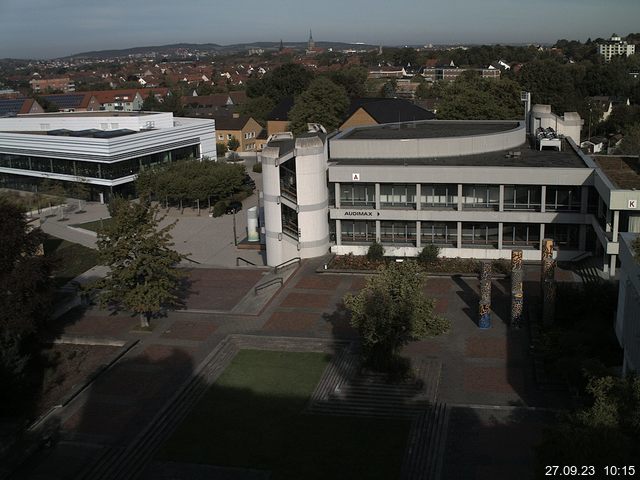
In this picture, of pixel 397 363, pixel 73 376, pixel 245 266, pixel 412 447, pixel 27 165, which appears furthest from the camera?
pixel 27 165

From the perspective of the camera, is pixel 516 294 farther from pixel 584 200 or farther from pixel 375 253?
pixel 375 253

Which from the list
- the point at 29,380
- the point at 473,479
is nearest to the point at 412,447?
the point at 473,479

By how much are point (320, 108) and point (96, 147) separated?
1073 inches

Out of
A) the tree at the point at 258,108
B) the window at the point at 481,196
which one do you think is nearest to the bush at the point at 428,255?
the window at the point at 481,196

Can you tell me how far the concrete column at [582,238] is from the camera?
1436 inches

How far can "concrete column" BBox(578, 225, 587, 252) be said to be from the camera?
36.5 m

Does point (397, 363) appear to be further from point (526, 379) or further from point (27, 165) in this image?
point (27, 165)

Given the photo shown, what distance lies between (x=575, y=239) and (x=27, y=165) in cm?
5263

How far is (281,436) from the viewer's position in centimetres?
2136

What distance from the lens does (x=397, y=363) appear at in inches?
977

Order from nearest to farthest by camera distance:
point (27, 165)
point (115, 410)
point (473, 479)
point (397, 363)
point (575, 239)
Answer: point (473, 479)
point (115, 410)
point (397, 363)
point (575, 239)
point (27, 165)

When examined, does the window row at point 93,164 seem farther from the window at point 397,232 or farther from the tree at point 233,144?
the window at point 397,232

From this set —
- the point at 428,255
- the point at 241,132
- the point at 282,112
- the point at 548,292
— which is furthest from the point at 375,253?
the point at 282,112

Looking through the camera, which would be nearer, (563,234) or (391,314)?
(391,314)
